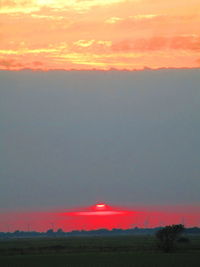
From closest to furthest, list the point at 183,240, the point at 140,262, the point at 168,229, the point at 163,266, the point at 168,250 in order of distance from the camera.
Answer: the point at 163,266 → the point at 140,262 → the point at 168,250 → the point at 168,229 → the point at 183,240

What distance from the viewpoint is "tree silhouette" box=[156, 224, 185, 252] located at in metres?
96.8

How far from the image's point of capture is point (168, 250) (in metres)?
95.4

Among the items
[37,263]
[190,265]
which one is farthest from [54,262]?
[190,265]

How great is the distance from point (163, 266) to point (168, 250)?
35885 millimetres

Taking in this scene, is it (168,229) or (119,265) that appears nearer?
(119,265)

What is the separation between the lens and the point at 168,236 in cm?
9869

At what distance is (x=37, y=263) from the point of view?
6750cm

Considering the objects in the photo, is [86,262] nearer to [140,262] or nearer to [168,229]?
[140,262]

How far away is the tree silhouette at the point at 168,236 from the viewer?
9681 cm

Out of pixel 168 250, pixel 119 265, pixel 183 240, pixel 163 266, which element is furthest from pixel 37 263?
pixel 183 240

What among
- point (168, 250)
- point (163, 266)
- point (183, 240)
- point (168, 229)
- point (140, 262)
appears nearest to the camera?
point (163, 266)

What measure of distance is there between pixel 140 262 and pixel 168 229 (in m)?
37.4

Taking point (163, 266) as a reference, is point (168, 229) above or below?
above

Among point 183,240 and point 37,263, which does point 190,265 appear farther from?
point 183,240
